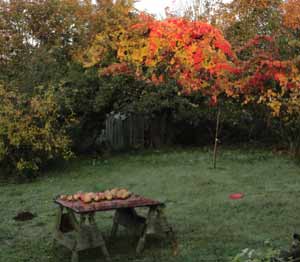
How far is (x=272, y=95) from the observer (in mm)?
11266

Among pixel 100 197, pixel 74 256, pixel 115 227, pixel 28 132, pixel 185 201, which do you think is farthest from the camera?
pixel 28 132

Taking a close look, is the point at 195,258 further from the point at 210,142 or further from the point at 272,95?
the point at 210,142

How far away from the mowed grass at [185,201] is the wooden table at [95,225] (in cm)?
20

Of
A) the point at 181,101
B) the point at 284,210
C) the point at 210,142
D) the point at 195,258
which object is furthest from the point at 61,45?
the point at 195,258

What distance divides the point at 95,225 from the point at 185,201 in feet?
10.2

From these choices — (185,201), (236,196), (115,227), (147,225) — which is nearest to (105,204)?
(147,225)

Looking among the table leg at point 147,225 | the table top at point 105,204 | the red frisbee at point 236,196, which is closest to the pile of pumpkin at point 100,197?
the table top at point 105,204

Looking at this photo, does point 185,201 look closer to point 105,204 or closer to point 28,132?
point 105,204

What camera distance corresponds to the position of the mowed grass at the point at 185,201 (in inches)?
240

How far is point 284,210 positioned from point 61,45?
32.0ft

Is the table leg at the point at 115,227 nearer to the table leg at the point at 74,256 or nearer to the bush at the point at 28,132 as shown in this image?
the table leg at the point at 74,256

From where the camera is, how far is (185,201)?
8625 millimetres

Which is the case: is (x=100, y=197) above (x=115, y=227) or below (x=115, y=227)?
above

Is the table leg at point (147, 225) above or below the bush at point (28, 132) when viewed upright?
below
